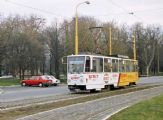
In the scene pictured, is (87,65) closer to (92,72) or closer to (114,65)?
(92,72)

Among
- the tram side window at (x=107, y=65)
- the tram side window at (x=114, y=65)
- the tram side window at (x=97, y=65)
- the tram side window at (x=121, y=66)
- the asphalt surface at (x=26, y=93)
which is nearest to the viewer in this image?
the asphalt surface at (x=26, y=93)

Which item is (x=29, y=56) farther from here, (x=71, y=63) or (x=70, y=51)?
(x=71, y=63)

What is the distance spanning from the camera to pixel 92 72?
35469 millimetres

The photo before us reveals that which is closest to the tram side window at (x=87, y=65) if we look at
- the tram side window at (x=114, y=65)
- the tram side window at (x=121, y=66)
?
the tram side window at (x=114, y=65)

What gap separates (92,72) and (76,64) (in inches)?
57.1

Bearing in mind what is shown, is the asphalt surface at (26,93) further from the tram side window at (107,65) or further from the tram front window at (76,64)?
the tram side window at (107,65)

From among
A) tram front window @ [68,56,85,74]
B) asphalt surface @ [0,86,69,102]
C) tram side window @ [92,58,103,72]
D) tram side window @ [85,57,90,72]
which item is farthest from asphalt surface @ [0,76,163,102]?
tram side window @ [92,58,103,72]

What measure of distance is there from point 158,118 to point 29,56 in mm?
60110

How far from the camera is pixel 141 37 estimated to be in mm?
120500

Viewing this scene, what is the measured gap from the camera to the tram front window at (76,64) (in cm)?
3497

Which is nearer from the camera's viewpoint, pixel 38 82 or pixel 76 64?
pixel 76 64

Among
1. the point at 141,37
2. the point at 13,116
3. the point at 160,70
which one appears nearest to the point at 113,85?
the point at 13,116

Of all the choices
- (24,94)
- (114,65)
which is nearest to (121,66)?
(114,65)

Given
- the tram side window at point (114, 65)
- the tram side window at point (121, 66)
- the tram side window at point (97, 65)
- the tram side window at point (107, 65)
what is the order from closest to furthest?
the tram side window at point (97, 65)
the tram side window at point (107, 65)
the tram side window at point (114, 65)
the tram side window at point (121, 66)
